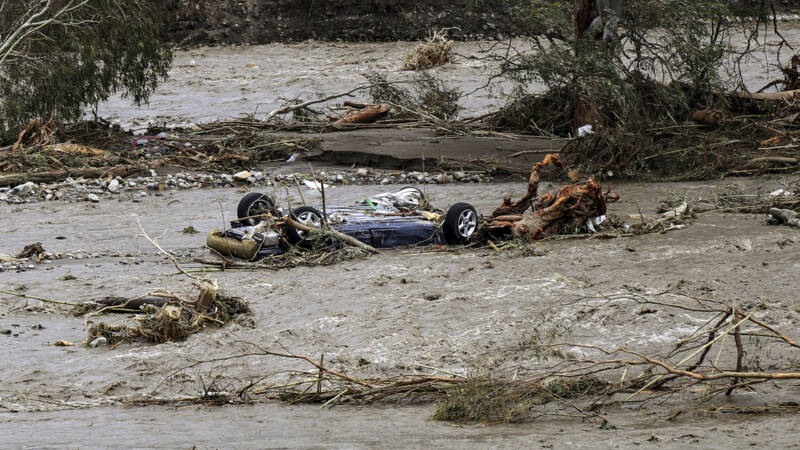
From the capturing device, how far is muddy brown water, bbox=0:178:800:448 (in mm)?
5164

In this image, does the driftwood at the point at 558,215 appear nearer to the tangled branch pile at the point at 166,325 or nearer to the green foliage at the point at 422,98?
the tangled branch pile at the point at 166,325

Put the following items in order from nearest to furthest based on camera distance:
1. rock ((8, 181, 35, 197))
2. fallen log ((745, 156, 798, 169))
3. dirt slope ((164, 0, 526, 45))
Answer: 1. fallen log ((745, 156, 798, 169))
2. rock ((8, 181, 35, 197))
3. dirt slope ((164, 0, 526, 45))

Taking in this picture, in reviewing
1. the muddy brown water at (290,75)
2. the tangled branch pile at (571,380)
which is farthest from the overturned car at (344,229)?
the muddy brown water at (290,75)

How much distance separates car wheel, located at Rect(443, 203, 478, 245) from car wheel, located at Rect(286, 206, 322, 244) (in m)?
1.20

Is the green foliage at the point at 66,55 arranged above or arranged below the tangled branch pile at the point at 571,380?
above

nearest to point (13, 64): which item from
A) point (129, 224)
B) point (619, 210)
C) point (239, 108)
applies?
point (239, 108)

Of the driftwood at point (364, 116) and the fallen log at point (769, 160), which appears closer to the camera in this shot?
the fallen log at point (769, 160)

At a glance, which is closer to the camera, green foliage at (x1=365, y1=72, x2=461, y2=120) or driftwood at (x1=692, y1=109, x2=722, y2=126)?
driftwood at (x1=692, y1=109, x2=722, y2=126)

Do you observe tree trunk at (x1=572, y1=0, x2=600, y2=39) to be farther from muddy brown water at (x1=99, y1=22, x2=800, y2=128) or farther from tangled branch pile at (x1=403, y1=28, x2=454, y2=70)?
tangled branch pile at (x1=403, y1=28, x2=454, y2=70)

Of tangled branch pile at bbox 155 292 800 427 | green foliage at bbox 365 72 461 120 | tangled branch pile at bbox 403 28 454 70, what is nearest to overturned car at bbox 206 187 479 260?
tangled branch pile at bbox 155 292 800 427

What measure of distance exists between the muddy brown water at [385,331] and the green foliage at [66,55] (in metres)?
7.07

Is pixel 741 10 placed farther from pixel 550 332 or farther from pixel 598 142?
pixel 550 332

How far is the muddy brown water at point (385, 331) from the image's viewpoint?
5.16 m

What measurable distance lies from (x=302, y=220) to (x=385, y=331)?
2.79 m
